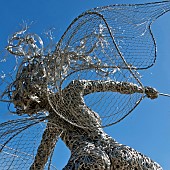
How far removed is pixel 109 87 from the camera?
263 cm

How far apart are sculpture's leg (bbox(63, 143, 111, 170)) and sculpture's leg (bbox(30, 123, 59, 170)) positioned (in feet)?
1.18

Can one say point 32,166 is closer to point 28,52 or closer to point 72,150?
point 72,150

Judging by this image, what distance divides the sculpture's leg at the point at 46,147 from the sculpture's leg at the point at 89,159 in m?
0.36

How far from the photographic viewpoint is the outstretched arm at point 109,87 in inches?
101

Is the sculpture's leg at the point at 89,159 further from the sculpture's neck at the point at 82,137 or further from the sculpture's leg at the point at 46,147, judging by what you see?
the sculpture's leg at the point at 46,147

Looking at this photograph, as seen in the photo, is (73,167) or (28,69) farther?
(28,69)

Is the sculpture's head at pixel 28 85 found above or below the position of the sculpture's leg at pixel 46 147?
above

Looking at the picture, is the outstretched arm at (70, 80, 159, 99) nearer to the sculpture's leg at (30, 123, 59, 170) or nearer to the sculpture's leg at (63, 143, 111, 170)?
the sculpture's leg at (30, 123, 59, 170)

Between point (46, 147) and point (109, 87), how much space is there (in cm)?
57

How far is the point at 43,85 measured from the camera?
230 cm

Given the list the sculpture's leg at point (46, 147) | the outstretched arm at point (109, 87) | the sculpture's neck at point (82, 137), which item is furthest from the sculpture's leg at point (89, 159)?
the outstretched arm at point (109, 87)

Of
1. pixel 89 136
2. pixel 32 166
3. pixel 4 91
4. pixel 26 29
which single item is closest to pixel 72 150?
pixel 89 136

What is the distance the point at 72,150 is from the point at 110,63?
56 centimetres

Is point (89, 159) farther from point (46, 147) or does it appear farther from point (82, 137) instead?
point (46, 147)
